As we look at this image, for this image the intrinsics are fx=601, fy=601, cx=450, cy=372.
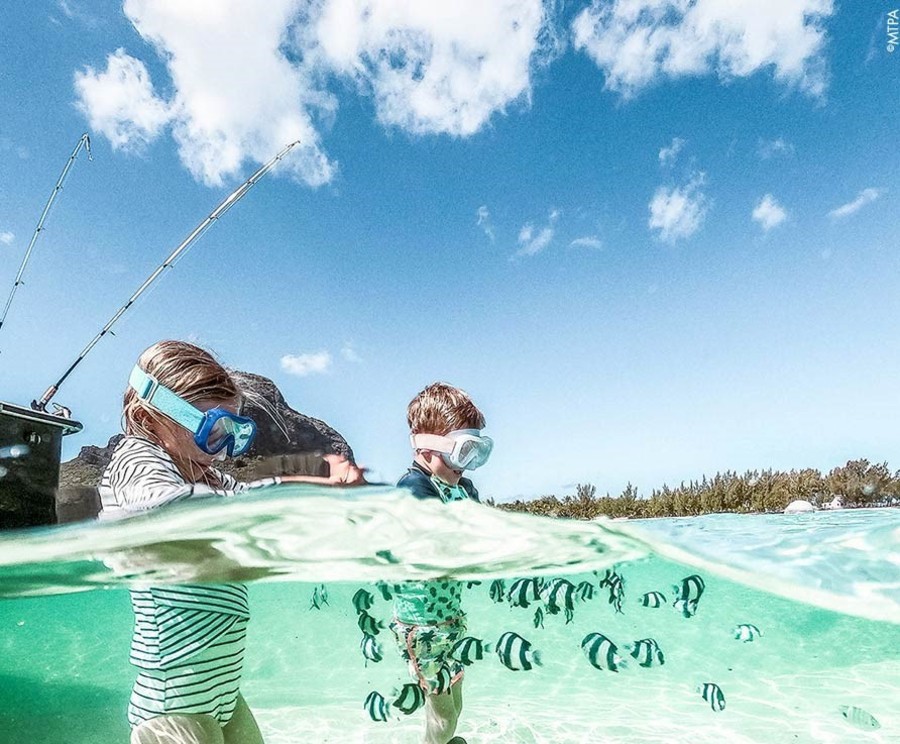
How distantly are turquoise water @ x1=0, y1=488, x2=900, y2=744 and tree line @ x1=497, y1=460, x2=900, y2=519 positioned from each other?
4462 mm

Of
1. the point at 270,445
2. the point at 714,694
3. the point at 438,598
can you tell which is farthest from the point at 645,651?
the point at 270,445

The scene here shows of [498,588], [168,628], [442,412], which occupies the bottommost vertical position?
[498,588]

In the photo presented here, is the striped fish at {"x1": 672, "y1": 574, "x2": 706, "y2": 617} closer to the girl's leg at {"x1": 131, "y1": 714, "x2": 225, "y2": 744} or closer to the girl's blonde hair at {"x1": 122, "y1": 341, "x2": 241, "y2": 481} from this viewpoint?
the girl's leg at {"x1": 131, "y1": 714, "x2": 225, "y2": 744}

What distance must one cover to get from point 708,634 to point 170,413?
14.2m

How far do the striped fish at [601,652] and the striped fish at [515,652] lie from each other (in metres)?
0.39

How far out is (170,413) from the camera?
260 cm

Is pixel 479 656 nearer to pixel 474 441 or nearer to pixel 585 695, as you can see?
pixel 474 441

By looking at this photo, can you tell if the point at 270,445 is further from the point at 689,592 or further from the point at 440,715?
the point at 689,592

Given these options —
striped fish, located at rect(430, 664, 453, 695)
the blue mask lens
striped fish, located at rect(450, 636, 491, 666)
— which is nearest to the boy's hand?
the blue mask lens

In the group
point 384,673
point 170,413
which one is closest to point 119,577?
point 170,413

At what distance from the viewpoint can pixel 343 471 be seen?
9.18ft

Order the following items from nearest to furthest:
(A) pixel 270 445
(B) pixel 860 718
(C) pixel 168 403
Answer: (C) pixel 168 403
(A) pixel 270 445
(B) pixel 860 718

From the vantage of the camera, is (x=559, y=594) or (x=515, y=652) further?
Answer: (x=559, y=594)

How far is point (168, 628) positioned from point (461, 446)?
2.23 metres
